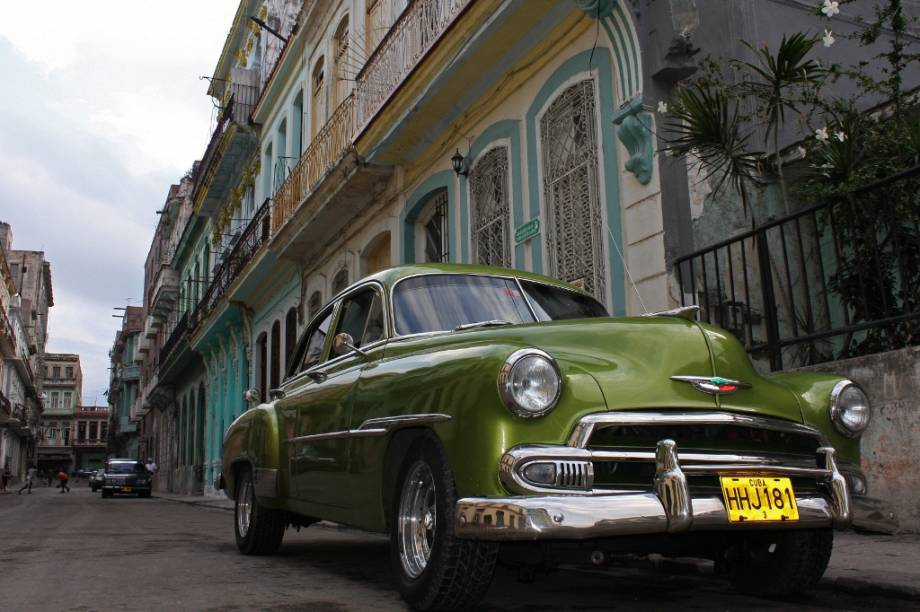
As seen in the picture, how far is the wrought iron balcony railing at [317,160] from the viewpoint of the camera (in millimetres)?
13414

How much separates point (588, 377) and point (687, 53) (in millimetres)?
5130

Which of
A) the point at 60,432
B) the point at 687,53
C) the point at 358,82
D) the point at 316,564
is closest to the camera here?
the point at 316,564

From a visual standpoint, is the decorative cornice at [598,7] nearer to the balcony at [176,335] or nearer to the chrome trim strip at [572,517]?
the chrome trim strip at [572,517]

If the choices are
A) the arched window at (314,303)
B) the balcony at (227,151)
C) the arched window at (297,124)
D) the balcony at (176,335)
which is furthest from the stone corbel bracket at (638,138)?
the balcony at (176,335)

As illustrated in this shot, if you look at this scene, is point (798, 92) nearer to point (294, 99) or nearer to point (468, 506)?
point (468, 506)

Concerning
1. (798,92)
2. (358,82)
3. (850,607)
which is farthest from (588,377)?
(358,82)

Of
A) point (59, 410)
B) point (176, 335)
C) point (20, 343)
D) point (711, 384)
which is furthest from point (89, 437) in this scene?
point (711, 384)

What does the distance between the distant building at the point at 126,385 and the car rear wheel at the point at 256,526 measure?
6074cm

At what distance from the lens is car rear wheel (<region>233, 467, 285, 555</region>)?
6.52 metres

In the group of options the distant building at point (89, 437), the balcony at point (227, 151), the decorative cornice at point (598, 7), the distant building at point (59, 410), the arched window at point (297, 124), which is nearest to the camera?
the decorative cornice at point (598, 7)

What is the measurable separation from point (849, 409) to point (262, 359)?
18.5 meters

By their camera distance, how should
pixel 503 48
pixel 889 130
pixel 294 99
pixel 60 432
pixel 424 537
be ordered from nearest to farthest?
1. pixel 424 537
2. pixel 889 130
3. pixel 503 48
4. pixel 294 99
5. pixel 60 432

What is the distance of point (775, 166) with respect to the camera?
819 centimetres

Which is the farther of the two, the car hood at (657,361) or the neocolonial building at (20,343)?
the neocolonial building at (20,343)
